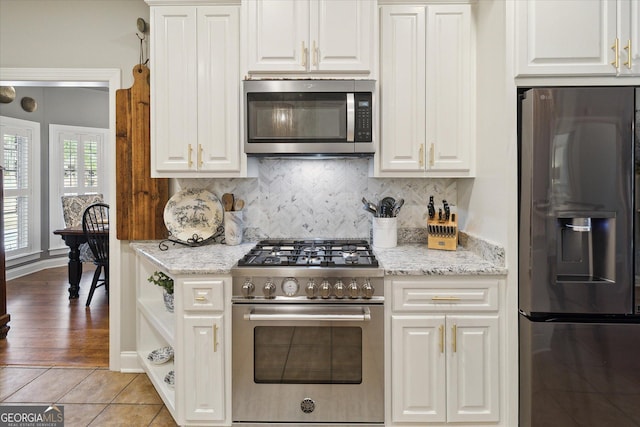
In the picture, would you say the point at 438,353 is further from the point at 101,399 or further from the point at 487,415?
the point at 101,399

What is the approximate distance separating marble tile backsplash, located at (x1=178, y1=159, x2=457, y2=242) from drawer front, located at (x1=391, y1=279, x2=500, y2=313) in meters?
0.75

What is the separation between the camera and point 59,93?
641 cm

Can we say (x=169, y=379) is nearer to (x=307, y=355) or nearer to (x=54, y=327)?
(x=307, y=355)

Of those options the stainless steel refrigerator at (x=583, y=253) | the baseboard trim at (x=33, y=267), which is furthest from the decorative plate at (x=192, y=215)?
the baseboard trim at (x=33, y=267)

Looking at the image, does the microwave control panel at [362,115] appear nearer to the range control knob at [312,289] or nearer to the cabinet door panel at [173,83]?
the range control knob at [312,289]

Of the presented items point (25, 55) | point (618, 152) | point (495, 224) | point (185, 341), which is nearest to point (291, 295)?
point (185, 341)

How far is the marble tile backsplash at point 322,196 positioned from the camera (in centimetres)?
277

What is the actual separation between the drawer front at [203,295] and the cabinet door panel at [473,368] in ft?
3.67

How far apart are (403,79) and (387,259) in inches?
40.0

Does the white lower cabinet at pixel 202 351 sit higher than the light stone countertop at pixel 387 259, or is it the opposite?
the light stone countertop at pixel 387 259

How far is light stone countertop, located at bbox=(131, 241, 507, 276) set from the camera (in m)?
2.01

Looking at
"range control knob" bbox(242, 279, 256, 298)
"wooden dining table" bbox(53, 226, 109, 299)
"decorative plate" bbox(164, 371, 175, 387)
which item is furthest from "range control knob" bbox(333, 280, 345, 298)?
"wooden dining table" bbox(53, 226, 109, 299)

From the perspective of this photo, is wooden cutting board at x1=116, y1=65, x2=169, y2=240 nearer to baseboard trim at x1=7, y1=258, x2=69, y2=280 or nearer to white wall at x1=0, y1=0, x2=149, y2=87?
white wall at x1=0, y1=0, x2=149, y2=87

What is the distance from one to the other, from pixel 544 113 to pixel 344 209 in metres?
1.31
